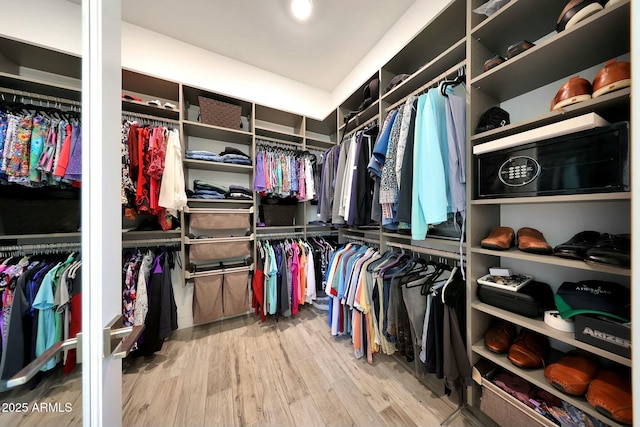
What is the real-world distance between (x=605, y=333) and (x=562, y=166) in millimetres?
675

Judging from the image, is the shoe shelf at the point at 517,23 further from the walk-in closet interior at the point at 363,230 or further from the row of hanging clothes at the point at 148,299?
the row of hanging clothes at the point at 148,299

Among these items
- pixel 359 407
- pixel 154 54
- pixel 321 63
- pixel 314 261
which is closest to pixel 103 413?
pixel 359 407

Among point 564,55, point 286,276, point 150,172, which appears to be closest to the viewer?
point 564,55

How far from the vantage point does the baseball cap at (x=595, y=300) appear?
75cm

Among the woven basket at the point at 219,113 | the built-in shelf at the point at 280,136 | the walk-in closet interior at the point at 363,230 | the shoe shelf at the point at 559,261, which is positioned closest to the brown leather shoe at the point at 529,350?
the walk-in closet interior at the point at 363,230

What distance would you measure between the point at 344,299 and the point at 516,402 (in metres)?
1.07

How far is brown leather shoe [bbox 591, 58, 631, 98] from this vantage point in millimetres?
727

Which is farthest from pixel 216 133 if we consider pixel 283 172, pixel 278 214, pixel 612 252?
pixel 612 252

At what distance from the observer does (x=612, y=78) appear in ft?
2.46

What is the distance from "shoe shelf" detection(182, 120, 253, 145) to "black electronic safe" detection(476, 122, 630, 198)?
6.84ft

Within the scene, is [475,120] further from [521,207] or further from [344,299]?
[344,299]

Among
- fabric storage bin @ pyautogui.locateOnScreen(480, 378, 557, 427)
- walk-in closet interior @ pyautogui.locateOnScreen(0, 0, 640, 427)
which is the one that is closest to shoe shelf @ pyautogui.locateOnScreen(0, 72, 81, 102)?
walk-in closet interior @ pyautogui.locateOnScreen(0, 0, 640, 427)

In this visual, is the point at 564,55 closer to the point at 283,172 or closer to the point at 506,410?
the point at 506,410

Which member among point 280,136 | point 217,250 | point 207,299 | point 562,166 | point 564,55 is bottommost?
point 207,299
